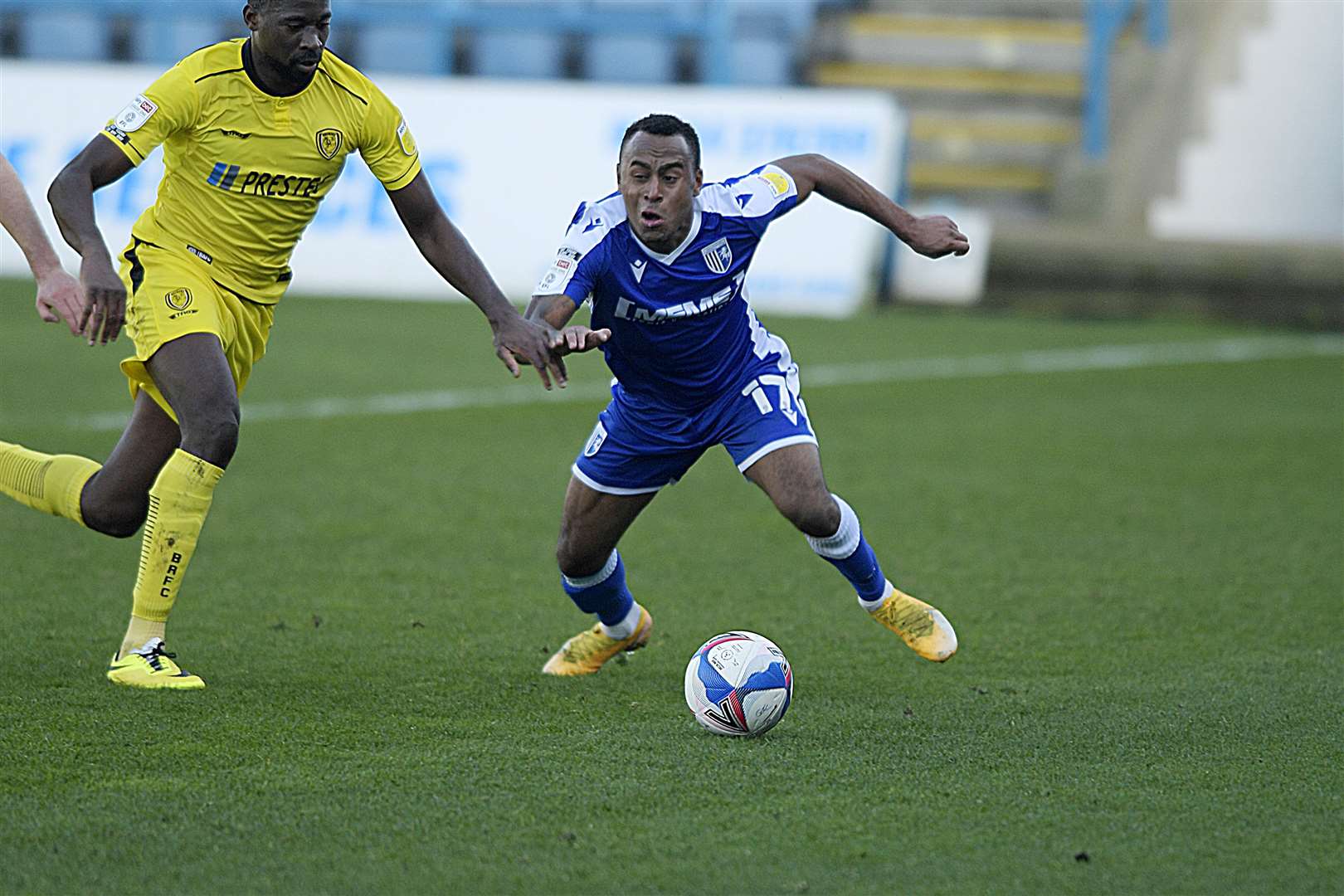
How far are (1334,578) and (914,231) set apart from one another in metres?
2.69

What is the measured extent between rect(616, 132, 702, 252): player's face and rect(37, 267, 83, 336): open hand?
1.45m

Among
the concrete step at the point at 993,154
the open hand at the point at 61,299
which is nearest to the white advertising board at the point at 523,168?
the concrete step at the point at 993,154

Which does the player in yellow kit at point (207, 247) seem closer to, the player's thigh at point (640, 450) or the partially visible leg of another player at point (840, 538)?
the player's thigh at point (640, 450)

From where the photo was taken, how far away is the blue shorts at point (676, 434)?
5441mm

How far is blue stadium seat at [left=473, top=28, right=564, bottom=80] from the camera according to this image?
1952cm

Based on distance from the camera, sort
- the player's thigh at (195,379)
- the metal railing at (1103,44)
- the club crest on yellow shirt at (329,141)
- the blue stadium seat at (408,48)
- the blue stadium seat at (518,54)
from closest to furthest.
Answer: the player's thigh at (195,379)
the club crest on yellow shirt at (329,141)
the metal railing at (1103,44)
the blue stadium seat at (408,48)
the blue stadium seat at (518,54)

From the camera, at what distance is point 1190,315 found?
16719 mm

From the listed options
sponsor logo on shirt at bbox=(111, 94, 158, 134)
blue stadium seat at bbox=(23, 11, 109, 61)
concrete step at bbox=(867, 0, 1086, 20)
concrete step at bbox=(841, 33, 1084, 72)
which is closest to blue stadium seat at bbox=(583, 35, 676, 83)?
concrete step at bbox=(841, 33, 1084, 72)

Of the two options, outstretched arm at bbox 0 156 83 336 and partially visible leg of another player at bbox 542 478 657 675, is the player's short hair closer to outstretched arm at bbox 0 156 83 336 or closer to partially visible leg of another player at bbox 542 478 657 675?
partially visible leg of another player at bbox 542 478 657 675

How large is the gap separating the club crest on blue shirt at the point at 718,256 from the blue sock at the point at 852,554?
0.73 metres

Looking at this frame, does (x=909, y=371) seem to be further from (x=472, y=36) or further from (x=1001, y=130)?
(x=472, y=36)

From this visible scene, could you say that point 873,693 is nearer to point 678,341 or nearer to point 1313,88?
point 678,341

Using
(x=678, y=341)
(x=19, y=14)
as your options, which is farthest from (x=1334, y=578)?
(x=19, y=14)

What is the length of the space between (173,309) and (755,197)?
66.2 inches
